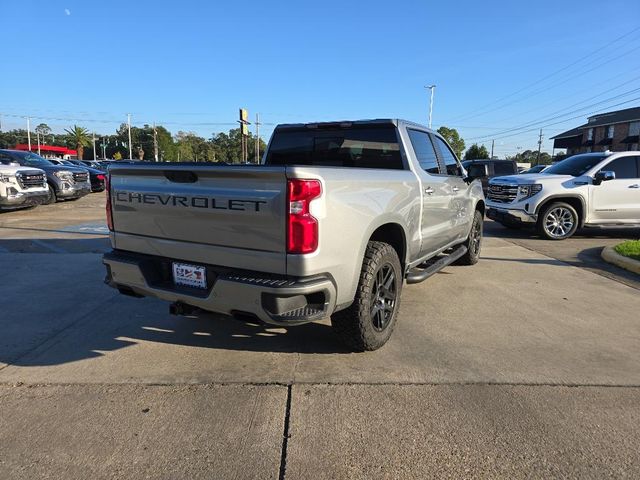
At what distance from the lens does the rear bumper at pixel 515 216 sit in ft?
31.1

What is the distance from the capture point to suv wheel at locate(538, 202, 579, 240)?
938cm

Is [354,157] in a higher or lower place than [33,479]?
higher

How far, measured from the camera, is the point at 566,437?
2.60m

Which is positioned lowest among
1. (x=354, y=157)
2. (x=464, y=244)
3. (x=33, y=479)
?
(x=33, y=479)

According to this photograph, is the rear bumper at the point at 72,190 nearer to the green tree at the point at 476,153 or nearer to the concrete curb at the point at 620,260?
Result: the concrete curb at the point at 620,260

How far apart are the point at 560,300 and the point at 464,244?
160 cm

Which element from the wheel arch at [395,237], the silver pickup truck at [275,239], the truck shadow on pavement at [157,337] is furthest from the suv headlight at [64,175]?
the wheel arch at [395,237]

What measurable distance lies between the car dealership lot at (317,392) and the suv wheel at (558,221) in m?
4.44

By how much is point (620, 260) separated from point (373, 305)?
550 cm

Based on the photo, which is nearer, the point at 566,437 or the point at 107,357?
the point at 566,437

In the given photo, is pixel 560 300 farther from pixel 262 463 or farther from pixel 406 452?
pixel 262 463

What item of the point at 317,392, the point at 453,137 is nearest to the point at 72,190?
the point at 317,392

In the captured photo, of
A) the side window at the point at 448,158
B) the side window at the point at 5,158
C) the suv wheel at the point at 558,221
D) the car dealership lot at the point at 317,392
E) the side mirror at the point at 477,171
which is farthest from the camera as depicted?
the side window at the point at 5,158

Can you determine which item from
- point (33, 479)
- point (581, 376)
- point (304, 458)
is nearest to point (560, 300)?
point (581, 376)
